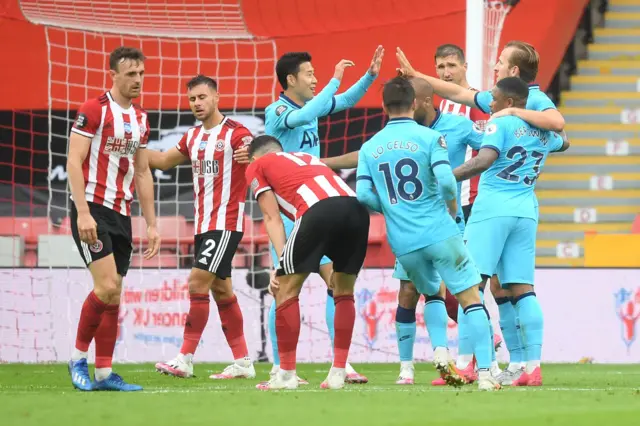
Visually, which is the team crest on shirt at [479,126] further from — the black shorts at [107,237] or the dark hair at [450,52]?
the black shorts at [107,237]

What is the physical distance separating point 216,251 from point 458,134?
1.84 m

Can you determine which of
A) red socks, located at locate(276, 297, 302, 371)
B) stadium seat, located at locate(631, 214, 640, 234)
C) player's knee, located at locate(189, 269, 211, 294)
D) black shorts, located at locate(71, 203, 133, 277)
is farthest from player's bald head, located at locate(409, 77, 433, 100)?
stadium seat, located at locate(631, 214, 640, 234)

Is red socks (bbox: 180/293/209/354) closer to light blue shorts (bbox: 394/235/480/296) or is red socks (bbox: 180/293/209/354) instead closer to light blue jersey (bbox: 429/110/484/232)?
light blue jersey (bbox: 429/110/484/232)

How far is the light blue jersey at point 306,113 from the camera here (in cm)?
716

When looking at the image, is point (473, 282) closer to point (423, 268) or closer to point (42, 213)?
point (423, 268)

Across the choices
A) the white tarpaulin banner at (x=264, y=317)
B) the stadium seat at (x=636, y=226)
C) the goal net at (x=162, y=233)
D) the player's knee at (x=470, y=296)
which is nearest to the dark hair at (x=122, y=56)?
the player's knee at (x=470, y=296)

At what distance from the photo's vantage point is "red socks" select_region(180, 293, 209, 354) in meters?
8.10

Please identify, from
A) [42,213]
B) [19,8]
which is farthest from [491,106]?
[42,213]

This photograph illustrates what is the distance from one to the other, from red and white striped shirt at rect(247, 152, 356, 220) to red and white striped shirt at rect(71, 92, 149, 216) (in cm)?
84

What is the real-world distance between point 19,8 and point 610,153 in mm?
8071

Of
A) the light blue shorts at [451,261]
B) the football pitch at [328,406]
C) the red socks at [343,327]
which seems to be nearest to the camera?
the football pitch at [328,406]

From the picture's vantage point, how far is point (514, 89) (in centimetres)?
680

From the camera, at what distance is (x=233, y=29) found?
41.1ft

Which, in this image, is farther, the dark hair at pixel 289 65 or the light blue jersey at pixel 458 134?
the dark hair at pixel 289 65
